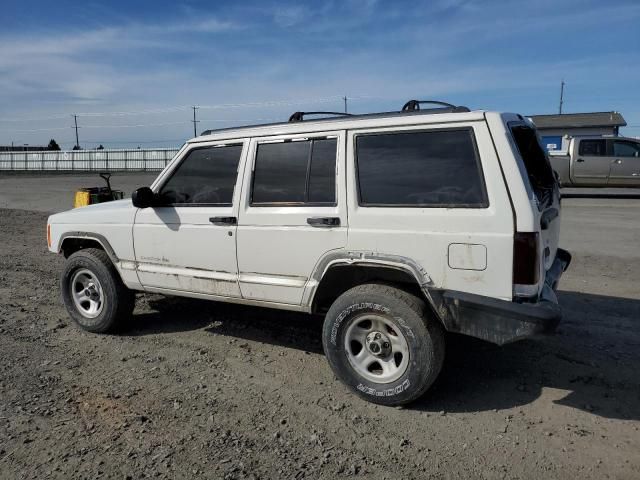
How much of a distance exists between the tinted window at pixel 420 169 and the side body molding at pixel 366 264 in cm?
38

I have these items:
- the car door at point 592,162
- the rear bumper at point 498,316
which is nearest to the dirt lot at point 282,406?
the rear bumper at point 498,316

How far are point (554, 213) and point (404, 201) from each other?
4.50 feet

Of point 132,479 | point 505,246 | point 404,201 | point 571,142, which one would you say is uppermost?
point 571,142

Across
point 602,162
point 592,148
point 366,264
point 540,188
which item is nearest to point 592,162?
point 602,162

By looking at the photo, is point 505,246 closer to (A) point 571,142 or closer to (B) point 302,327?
(B) point 302,327

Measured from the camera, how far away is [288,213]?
161 inches

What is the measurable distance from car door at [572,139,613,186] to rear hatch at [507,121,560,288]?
15040 mm

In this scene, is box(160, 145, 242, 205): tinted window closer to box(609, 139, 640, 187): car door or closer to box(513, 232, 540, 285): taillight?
box(513, 232, 540, 285): taillight

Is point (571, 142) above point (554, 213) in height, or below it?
above

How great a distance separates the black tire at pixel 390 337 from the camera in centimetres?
354

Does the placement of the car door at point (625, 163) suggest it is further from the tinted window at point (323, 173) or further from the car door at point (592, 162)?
the tinted window at point (323, 173)

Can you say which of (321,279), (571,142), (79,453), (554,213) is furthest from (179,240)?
(571,142)

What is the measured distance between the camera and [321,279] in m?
3.95

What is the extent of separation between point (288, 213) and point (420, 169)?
1.04 meters
